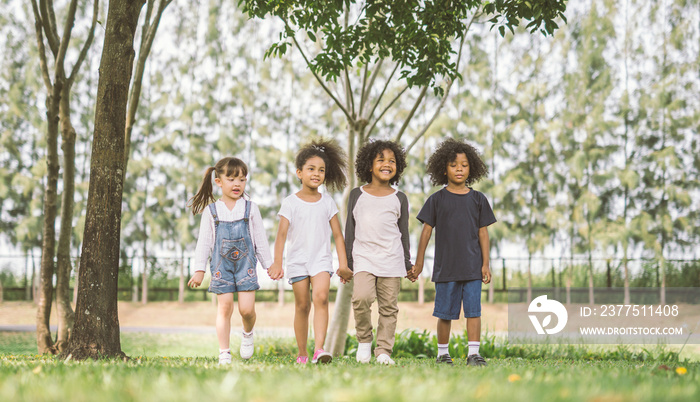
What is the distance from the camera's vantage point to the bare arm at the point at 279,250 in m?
5.12

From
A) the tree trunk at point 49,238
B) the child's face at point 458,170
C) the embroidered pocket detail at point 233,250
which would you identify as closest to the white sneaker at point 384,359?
the embroidered pocket detail at point 233,250

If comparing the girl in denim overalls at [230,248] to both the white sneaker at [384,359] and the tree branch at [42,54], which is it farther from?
the tree branch at [42,54]

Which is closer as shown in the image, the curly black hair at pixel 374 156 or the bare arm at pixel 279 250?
the bare arm at pixel 279 250

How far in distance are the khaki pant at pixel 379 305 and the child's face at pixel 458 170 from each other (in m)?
1.09

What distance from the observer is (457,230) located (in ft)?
17.8

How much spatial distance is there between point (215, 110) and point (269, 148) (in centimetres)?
230

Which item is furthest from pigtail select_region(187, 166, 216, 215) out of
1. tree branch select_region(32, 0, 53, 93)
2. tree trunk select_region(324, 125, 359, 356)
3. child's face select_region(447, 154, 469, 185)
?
tree branch select_region(32, 0, 53, 93)

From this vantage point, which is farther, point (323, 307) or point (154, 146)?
point (154, 146)

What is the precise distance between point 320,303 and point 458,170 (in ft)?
5.77

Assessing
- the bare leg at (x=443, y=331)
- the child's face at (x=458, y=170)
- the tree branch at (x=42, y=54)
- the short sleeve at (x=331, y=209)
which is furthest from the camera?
the tree branch at (x=42, y=54)

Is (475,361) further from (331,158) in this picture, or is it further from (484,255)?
(331,158)

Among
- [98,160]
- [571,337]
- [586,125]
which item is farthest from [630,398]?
[586,125]

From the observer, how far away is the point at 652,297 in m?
18.1

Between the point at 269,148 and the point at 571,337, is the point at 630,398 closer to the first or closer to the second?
the point at 571,337
